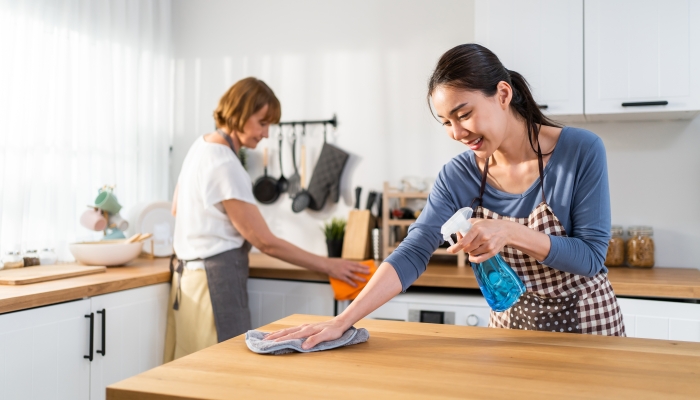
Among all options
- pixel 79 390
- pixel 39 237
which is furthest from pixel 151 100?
pixel 79 390

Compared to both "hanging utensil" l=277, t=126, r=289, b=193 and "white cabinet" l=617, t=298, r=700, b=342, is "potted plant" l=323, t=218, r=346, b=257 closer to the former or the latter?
"hanging utensil" l=277, t=126, r=289, b=193

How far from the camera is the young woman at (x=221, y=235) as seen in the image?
234 cm

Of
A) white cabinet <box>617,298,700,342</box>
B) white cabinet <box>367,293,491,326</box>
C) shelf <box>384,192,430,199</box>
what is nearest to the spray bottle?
white cabinet <box>367,293,491,326</box>

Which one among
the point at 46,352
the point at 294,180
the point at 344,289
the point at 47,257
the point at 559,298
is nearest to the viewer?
the point at 559,298

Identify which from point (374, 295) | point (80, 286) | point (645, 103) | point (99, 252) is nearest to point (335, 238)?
point (99, 252)

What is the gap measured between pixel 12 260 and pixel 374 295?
173cm

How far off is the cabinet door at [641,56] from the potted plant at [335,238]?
125 cm

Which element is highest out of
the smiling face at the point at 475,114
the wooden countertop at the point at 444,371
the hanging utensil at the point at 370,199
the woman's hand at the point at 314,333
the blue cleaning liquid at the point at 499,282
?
the smiling face at the point at 475,114

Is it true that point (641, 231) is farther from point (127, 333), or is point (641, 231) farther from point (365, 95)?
point (127, 333)

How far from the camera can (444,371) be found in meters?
1.08

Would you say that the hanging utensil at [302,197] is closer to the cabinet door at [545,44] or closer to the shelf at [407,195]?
the shelf at [407,195]

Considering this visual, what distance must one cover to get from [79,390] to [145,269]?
593 mm

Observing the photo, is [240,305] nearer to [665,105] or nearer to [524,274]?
[524,274]

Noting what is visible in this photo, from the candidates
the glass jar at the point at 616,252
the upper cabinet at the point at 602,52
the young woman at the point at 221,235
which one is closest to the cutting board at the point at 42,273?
the young woman at the point at 221,235
